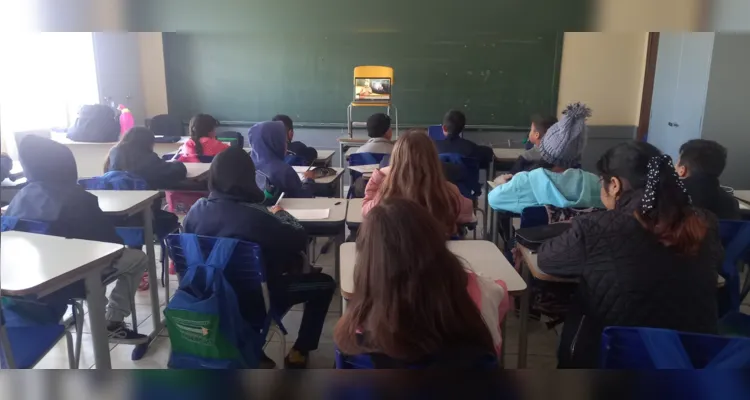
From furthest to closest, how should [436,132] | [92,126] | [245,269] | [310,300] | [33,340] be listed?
1. [436,132]
2. [92,126]
3. [310,300]
4. [245,269]
5. [33,340]

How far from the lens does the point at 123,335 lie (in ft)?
Answer: 8.84

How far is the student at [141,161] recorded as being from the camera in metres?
3.53

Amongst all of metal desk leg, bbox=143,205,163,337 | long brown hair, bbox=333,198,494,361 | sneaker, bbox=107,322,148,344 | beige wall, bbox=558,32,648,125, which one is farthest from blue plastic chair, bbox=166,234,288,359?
beige wall, bbox=558,32,648,125

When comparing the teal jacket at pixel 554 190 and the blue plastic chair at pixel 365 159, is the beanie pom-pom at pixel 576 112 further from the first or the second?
the blue plastic chair at pixel 365 159

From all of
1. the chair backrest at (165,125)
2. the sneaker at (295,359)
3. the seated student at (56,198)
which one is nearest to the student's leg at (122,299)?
the seated student at (56,198)

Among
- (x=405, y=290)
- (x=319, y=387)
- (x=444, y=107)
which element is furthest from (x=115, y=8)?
(x=444, y=107)

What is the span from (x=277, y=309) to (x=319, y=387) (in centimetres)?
230

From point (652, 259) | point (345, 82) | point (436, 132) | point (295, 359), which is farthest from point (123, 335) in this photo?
point (345, 82)

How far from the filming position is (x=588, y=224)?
1.87 m

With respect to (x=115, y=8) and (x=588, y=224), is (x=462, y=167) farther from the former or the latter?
(x=115, y=8)

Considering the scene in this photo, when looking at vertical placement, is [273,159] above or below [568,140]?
below

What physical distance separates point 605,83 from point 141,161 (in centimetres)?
543

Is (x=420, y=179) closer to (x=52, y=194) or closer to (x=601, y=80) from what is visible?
(x=52, y=194)

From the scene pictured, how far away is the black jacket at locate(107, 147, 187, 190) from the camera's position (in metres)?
3.54
